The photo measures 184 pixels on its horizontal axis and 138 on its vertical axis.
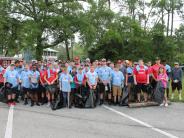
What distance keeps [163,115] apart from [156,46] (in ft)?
108

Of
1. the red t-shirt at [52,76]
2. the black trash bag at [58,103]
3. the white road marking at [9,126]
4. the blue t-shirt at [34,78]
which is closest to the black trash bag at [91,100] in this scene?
the black trash bag at [58,103]

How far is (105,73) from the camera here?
44.8 feet

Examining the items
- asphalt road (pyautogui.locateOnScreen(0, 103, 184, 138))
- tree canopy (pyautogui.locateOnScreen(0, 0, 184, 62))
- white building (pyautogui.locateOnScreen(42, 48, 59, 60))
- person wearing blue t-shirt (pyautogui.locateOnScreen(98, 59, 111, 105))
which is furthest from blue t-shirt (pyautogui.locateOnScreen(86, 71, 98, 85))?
tree canopy (pyautogui.locateOnScreen(0, 0, 184, 62))

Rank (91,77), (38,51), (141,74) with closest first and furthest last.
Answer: (91,77) → (141,74) → (38,51)

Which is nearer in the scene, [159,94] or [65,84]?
[65,84]

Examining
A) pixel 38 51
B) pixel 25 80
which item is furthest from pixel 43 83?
pixel 38 51

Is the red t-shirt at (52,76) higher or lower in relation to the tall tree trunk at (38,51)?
lower

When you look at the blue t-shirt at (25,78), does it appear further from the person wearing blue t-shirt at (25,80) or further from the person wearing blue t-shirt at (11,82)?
the person wearing blue t-shirt at (11,82)

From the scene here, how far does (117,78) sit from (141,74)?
3.16 feet

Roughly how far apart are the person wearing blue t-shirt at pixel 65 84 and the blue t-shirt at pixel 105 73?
1.36 metres

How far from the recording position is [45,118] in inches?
412

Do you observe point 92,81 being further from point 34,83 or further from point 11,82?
point 11,82

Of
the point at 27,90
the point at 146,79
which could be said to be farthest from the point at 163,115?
the point at 27,90

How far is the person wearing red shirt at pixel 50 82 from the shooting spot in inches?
525
